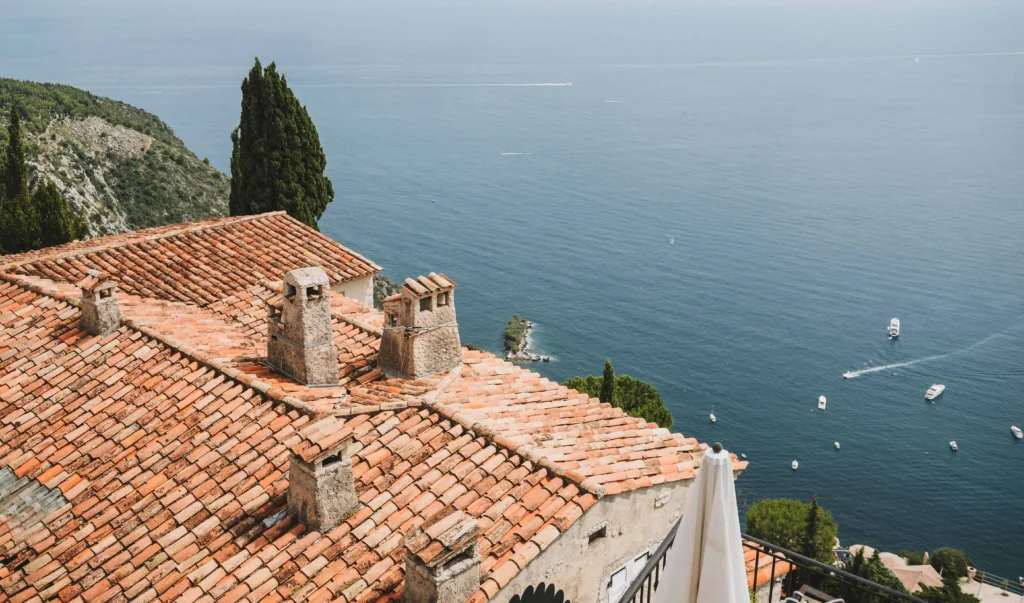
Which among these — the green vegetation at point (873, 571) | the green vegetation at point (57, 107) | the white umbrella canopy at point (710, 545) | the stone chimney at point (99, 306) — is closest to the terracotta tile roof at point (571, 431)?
the white umbrella canopy at point (710, 545)

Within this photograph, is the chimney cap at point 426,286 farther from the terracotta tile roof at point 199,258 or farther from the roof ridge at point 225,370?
the terracotta tile roof at point 199,258

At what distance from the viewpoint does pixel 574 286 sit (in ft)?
290

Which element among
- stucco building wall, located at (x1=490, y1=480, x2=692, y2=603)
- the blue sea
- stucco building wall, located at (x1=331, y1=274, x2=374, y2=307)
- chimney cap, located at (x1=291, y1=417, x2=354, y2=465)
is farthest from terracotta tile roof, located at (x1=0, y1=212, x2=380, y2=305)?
the blue sea

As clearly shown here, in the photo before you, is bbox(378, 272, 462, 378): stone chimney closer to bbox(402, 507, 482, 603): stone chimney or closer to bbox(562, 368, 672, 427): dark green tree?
bbox(402, 507, 482, 603): stone chimney

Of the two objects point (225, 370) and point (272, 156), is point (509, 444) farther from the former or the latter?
point (272, 156)

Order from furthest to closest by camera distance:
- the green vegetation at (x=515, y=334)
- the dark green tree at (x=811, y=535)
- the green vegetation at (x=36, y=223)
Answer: the green vegetation at (x=515, y=334) < the dark green tree at (x=811, y=535) < the green vegetation at (x=36, y=223)

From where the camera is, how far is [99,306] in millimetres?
13602

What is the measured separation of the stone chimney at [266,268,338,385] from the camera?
12.2 metres

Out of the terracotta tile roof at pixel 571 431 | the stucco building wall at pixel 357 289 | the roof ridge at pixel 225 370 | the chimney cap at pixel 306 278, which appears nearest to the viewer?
the terracotta tile roof at pixel 571 431

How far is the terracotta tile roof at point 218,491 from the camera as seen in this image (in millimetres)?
9352

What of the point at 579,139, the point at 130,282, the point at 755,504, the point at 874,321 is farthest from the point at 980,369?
the point at 579,139

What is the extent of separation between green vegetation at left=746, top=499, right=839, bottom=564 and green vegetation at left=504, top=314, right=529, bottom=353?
2678 centimetres

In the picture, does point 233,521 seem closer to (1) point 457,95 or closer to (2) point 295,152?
(2) point 295,152

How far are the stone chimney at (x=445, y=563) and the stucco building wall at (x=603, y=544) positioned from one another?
0.64 m
